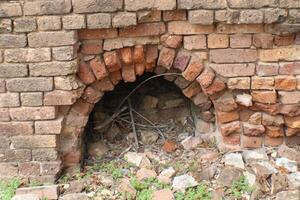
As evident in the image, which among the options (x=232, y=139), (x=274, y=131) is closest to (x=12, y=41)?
(x=232, y=139)

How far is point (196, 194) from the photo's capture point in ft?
11.0

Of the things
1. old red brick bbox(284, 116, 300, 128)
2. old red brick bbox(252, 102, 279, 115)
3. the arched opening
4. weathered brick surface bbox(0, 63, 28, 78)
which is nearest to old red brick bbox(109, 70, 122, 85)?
the arched opening

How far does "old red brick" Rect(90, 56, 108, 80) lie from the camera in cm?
347

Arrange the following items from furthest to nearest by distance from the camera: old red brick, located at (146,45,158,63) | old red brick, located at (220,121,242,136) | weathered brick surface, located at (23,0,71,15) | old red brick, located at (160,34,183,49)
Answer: old red brick, located at (220,121,242,136) → old red brick, located at (146,45,158,63) → old red brick, located at (160,34,183,49) → weathered brick surface, located at (23,0,71,15)

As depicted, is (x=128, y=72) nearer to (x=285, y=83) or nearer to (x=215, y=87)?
(x=215, y=87)

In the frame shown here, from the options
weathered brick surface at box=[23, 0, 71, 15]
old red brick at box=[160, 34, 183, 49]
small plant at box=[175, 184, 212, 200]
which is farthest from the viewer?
old red brick at box=[160, 34, 183, 49]

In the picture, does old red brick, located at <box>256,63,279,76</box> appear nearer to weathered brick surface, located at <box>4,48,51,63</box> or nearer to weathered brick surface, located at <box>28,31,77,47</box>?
weathered brick surface, located at <box>28,31,77,47</box>

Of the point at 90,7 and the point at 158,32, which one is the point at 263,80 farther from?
the point at 90,7

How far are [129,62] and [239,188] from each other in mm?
1272

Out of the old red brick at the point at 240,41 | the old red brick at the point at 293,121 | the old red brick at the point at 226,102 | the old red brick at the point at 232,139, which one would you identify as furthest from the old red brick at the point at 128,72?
the old red brick at the point at 293,121

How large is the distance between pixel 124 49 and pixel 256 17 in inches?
39.7

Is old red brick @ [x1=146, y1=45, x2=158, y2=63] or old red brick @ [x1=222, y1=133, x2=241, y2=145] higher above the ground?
old red brick @ [x1=146, y1=45, x2=158, y2=63]

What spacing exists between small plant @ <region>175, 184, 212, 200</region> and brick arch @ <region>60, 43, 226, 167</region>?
735 millimetres

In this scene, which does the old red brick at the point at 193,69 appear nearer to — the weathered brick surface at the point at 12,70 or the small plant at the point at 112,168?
the small plant at the point at 112,168
